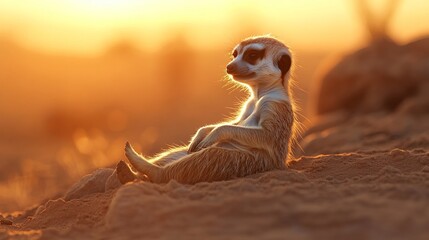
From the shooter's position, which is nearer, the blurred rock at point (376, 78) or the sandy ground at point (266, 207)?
the sandy ground at point (266, 207)

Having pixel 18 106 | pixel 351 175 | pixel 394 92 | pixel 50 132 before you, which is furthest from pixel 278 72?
pixel 18 106

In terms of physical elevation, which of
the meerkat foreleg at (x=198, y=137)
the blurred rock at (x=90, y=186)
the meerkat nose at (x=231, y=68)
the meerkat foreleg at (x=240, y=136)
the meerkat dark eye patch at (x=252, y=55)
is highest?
the meerkat dark eye patch at (x=252, y=55)

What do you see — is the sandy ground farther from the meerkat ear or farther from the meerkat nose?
the meerkat nose

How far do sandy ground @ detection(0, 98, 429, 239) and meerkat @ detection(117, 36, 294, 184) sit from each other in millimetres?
191

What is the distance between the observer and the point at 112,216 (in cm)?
328

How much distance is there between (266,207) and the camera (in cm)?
310

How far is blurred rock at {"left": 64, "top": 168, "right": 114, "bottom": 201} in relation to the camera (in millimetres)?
4801

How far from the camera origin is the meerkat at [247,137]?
427 cm

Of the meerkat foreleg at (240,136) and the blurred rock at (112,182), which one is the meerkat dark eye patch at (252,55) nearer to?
the meerkat foreleg at (240,136)

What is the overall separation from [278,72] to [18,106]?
63.3ft

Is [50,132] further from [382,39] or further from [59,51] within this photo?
[59,51]

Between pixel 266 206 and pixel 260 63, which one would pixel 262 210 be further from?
pixel 260 63

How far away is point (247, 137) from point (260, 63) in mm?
733

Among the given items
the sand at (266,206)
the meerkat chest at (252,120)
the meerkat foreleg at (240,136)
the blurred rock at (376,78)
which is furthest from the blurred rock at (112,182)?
the blurred rock at (376,78)
